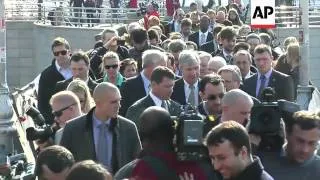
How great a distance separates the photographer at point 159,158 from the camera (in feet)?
20.7

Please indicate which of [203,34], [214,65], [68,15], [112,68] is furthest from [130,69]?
[68,15]

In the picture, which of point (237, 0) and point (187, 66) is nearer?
point (187, 66)

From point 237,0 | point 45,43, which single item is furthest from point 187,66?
point 237,0

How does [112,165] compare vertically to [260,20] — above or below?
below

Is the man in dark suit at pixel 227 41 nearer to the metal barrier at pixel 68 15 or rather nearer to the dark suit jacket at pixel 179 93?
the dark suit jacket at pixel 179 93

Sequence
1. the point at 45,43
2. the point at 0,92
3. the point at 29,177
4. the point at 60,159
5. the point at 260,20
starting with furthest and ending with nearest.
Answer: the point at 45,43, the point at 260,20, the point at 0,92, the point at 29,177, the point at 60,159

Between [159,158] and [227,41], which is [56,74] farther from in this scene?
[159,158]

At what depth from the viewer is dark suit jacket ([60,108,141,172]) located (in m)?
8.36

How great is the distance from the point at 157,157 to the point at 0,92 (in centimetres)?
922

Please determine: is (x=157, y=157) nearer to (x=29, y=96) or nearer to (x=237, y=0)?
(x=29, y=96)

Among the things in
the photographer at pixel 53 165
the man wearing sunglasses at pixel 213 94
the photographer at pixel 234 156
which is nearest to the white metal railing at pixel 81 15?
the man wearing sunglasses at pixel 213 94

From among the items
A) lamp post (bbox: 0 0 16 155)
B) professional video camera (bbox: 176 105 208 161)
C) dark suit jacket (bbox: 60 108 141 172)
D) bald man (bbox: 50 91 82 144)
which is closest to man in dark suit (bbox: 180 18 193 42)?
lamp post (bbox: 0 0 16 155)

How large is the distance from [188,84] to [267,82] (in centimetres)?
119

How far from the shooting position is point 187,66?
1143cm
